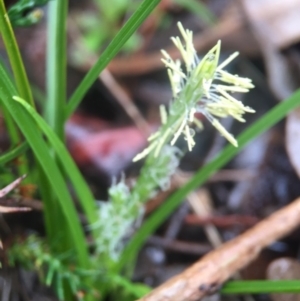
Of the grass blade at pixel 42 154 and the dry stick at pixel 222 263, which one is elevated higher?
the grass blade at pixel 42 154

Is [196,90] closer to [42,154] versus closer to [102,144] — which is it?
[42,154]

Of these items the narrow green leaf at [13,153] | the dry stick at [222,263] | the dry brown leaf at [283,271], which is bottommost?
the dry brown leaf at [283,271]

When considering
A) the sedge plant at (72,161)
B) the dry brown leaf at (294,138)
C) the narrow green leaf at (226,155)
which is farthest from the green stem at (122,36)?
the dry brown leaf at (294,138)

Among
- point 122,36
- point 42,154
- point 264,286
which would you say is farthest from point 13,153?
point 264,286

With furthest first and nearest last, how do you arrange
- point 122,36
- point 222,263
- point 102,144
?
point 102,144, point 222,263, point 122,36

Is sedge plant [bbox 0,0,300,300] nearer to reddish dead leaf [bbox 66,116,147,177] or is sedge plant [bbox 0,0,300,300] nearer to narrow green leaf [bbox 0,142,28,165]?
narrow green leaf [bbox 0,142,28,165]

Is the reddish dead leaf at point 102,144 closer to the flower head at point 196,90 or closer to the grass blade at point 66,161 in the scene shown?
the grass blade at point 66,161

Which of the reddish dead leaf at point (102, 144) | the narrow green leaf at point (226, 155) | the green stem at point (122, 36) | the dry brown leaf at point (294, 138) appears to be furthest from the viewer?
the reddish dead leaf at point (102, 144)

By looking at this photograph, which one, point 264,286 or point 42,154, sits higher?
point 42,154
